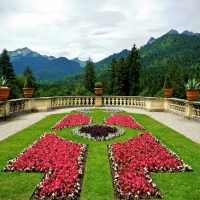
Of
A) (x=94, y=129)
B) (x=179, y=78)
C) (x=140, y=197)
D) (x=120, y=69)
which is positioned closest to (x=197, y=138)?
(x=94, y=129)

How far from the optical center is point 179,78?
253 feet

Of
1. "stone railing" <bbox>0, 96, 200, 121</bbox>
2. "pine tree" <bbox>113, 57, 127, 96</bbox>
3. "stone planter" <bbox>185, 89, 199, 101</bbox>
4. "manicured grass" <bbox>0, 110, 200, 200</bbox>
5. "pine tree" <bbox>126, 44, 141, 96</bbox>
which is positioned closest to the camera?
"manicured grass" <bbox>0, 110, 200, 200</bbox>

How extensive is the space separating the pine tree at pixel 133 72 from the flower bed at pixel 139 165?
43.7m

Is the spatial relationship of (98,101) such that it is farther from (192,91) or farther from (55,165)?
(55,165)

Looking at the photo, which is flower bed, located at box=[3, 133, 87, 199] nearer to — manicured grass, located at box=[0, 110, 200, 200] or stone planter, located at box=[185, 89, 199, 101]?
manicured grass, located at box=[0, 110, 200, 200]

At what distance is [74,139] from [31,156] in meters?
2.76

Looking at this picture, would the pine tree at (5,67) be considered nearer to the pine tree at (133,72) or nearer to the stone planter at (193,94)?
the pine tree at (133,72)

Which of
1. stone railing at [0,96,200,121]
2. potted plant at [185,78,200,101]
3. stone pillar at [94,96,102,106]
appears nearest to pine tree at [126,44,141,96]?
stone railing at [0,96,200,121]

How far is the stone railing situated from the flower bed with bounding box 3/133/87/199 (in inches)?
326

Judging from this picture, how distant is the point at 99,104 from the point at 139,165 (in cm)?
1751

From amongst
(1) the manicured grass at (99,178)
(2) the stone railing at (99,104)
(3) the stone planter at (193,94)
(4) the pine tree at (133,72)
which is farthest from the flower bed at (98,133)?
(4) the pine tree at (133,72)

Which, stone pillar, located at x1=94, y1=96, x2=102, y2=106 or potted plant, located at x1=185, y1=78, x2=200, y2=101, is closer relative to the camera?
potted plant, located at x1=185, y1=78, x2=200, y2=101

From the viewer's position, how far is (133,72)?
53906 millimetres

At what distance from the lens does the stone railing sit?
16188mm
